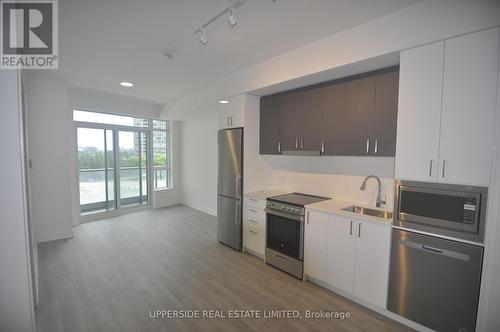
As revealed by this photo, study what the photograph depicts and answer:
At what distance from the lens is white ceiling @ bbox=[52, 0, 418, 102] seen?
1.86 metres

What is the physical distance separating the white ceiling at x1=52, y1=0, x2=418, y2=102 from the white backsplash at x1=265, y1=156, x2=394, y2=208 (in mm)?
1607

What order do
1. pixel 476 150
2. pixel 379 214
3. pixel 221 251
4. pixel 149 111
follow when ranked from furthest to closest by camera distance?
1. pixel 149 111
2. pixel 221 251
3. pixel 379 214
4. pixel 476 150

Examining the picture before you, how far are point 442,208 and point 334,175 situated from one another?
138 cm

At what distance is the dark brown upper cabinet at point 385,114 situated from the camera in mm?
2217

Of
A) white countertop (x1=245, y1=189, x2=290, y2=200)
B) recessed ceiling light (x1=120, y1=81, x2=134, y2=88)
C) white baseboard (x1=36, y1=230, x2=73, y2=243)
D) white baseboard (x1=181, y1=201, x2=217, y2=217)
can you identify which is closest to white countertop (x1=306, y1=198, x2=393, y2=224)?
white countertop (x1=245, y1=189, x2=290, y2=200)

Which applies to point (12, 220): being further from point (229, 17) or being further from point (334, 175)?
point (334, 175)

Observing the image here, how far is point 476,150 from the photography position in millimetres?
1655

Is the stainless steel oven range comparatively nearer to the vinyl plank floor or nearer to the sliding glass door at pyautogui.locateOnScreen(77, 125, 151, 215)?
the vinyl plank floor

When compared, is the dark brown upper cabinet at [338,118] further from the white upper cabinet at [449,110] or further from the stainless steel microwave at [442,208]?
the stainless steel microwave at [442,208]

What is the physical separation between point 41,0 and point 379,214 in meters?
3.93

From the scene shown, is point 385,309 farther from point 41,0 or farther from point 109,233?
point 109,233

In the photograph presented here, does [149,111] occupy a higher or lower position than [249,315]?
higher

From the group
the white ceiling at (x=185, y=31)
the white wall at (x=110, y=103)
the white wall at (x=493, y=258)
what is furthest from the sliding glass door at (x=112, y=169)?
the white wall at (x=493, y=258)

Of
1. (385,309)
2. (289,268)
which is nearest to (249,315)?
(289,268)
